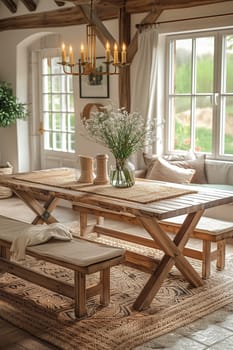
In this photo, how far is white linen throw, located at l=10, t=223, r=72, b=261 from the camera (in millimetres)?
3594

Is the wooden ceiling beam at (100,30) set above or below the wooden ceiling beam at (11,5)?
below

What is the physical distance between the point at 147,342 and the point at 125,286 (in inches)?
35.6

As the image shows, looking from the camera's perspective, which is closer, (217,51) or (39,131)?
(217,51)

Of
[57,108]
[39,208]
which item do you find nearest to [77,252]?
[39,208]

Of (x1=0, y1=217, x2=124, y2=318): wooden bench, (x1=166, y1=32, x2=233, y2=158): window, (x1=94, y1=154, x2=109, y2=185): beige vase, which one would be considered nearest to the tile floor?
(x1=0, y1=217, x2=124, y2=318): wooden bench

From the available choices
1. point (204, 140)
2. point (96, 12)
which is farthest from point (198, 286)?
point (96, 12)

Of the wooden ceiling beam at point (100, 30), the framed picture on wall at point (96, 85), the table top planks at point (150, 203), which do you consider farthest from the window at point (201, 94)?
Result: the table top planks at point (150, 203)

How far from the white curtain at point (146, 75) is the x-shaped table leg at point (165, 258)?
7.63ft

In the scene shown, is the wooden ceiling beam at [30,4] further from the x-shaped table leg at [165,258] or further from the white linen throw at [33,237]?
the x-shaped table leg at [165,258]

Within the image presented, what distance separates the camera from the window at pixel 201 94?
563cm

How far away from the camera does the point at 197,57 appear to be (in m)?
5.85

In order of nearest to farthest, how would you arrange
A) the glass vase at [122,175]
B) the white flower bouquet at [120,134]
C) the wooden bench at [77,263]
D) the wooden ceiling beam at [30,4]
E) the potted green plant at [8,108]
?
1. the wooden bench at [77,263]
2. the white flower bouquet at [120,134]
3. the glass vase at [122,175]
4. the wooden ceiling beam at [30,4]
5. the potted green plant at [8,108]

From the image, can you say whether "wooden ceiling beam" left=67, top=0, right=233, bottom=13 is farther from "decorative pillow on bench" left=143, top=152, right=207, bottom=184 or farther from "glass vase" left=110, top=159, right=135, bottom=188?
"glass vase" left=110, top=159, right=135, bottom=188

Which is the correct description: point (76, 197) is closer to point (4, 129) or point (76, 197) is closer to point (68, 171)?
point (68, 171)
